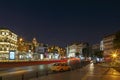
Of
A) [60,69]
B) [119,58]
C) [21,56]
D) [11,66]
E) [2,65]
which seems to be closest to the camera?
[60,69]

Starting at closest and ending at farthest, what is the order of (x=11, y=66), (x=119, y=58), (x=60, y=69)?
(x=60, y=69) < (x=11, y=66) < (x=119, y=58)

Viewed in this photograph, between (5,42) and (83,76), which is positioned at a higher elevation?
(5,42)

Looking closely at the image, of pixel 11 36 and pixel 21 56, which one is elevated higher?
pixel 11 36

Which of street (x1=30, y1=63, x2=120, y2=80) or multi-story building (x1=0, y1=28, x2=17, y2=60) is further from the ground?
multi-story building (x1=0, y1=28, x2=17, y2=60)

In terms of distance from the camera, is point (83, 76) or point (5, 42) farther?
point (5, 42)

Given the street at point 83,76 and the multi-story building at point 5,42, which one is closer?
the street at point 83,76

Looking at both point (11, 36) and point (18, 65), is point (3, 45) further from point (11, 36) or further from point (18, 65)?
point (18, 65)

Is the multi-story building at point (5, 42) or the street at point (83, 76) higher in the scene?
the multi-story building at point (5, 42)

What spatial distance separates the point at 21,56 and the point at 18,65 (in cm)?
8977

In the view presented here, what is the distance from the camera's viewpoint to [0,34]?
177 m

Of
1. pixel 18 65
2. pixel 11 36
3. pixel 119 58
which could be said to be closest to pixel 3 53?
pixel 11 36

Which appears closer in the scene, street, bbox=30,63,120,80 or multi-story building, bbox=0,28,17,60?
street, bbox=30,63,120,80

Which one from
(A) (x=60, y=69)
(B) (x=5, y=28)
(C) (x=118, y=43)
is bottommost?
(A) (x=60, y=69)

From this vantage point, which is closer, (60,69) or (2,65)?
(60,69)
